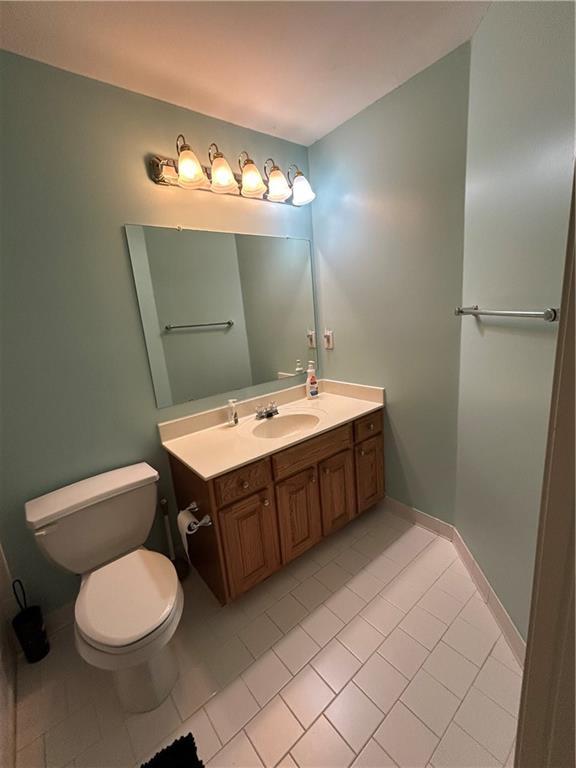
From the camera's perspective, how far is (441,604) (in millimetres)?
1488

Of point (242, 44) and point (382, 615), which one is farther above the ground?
point (242, 44)

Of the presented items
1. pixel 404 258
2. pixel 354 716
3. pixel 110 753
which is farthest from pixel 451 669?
pixel 404 258

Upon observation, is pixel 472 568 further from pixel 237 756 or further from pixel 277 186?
pixel 277 186

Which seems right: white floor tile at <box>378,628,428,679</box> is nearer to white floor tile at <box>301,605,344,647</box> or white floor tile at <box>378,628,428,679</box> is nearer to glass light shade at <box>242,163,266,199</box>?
white floor tile at <box>301,605,344,647</box>

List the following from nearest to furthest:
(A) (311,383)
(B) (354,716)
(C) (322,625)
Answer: (B) (354,716)
(C) (322,625)
(A) (311,383)

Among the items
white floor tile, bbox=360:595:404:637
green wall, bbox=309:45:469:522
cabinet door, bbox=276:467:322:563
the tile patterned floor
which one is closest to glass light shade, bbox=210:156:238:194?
green wall, bbox=309:45:469:522

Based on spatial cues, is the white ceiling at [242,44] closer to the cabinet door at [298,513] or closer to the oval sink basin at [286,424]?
the oval sink basin at [286,424]

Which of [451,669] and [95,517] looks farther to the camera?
[95,517]

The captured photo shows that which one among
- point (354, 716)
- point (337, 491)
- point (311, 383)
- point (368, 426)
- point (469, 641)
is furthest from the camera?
point (311, 383)

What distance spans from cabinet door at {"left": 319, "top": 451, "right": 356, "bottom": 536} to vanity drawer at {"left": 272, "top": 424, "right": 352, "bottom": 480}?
6 cm

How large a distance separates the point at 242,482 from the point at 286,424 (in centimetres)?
59

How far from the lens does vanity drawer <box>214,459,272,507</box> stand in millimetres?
1335

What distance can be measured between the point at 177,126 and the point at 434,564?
8.45 feet

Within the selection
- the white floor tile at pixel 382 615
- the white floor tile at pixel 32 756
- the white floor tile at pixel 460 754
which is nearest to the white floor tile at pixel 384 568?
the white floor tile at pixel 382 615
